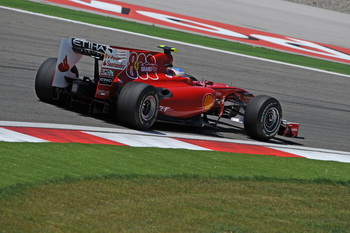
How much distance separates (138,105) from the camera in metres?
10.5

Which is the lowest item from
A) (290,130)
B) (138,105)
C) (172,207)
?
(172,207)

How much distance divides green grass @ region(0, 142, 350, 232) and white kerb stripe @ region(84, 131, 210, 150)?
31 cm

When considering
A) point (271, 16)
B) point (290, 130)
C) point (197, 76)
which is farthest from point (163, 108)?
point (271, 16)

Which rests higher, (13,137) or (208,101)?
(208,101)

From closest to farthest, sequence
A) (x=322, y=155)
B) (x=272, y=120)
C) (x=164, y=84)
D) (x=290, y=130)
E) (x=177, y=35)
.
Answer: (x=164, y=84)
(x=322, y=155)
(x=272, y=120)
(x=290, y=130)
(x=177, y=35)

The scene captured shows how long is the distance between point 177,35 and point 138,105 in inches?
489

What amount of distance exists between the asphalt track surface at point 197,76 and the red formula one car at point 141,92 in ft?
0.98

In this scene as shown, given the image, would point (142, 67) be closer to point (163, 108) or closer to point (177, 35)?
point (163, 108)

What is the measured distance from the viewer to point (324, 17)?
36.1 metres

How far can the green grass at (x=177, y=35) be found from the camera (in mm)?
21797

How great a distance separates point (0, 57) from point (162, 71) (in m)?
4.18

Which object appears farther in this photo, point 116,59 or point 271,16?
point 271,16

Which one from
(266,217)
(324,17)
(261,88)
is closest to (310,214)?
(266,217)

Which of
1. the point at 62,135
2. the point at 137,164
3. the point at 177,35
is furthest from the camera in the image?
the point at 177,35
